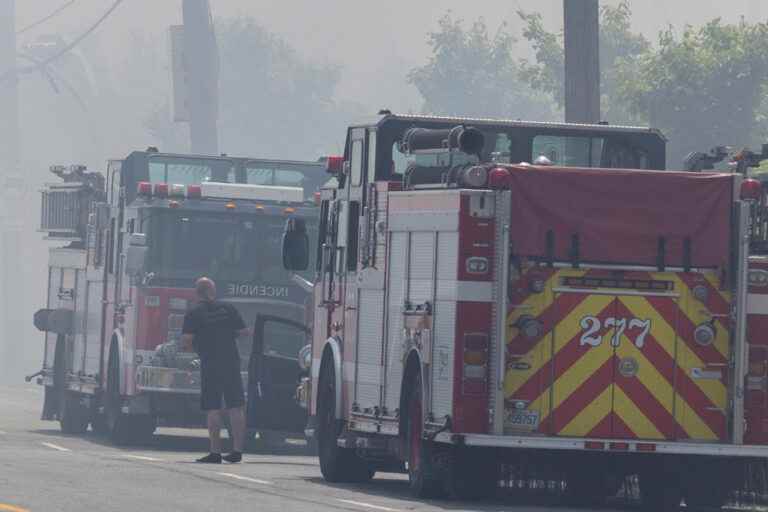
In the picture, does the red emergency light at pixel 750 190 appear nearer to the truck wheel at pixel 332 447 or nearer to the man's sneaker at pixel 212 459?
the truck wheel at pixel 332 447


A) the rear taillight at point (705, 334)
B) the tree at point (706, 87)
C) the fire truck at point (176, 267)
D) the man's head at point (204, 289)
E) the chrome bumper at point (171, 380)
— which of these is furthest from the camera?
the tree at point (706, 87)

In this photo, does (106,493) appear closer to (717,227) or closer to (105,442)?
(717,227)

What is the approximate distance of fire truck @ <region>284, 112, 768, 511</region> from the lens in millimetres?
16172

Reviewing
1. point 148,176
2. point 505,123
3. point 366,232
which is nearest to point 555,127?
point 505,123

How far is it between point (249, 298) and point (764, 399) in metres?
10.5

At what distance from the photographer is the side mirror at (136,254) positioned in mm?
25625

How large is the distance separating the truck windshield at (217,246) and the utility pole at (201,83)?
69.4 feet

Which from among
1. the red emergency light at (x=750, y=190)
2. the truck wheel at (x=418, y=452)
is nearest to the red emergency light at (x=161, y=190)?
the truck wheel at (x=418, y=452)

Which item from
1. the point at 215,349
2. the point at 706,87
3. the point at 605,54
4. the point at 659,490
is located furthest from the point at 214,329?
the point at 605,54

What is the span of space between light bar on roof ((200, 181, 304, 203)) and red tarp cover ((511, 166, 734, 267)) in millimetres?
10098

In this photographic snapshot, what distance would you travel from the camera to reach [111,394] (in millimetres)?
26875

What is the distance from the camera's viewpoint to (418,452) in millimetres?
17031

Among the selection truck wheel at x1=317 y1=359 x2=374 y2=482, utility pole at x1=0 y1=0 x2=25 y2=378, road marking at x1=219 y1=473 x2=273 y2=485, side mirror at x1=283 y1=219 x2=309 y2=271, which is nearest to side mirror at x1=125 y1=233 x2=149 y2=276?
side mirror at x1=283 y1=219 x2=309 y2=271

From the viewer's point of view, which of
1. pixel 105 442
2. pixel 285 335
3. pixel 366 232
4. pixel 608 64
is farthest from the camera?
pixel 608 64
